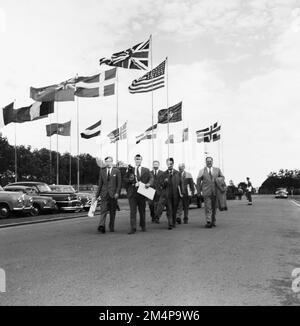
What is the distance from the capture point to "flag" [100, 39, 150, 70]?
24984 mm

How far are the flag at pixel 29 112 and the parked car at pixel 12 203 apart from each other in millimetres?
12299

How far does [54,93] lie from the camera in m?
28.2

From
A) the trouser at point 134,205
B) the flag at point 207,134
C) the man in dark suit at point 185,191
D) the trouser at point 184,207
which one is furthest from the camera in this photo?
the flag at point 207,134

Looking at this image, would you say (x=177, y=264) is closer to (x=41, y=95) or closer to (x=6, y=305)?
(x=6, y=305)

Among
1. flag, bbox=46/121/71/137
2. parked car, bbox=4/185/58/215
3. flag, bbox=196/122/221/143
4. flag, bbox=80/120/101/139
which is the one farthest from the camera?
flag, bbox=196/122/221/143

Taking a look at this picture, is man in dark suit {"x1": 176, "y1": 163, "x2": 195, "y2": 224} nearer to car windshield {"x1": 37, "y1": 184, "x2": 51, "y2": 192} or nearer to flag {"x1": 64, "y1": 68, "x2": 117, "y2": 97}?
car windshield {"x1": 37, "y1": 184, "x2": 51, "y2": 192}

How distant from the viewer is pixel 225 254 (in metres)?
8.17

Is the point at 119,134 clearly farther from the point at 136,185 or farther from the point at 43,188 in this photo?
the point at 136,185

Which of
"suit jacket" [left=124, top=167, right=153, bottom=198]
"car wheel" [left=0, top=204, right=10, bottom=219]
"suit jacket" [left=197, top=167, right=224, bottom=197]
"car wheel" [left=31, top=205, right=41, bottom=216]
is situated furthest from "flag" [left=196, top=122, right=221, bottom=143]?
"suit jacket" [left=124, top=167, right=153, bottom=198]

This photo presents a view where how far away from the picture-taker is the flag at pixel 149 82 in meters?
26.8

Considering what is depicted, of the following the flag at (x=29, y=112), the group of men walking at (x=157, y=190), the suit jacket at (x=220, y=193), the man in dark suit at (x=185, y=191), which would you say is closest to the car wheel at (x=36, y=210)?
the group of men walking at (x=157, y=190)

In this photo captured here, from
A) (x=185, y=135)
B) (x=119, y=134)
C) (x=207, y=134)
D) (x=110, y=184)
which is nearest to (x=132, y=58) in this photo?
(x=110, y=184)

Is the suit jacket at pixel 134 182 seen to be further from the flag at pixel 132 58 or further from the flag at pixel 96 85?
the flag at pixel 96 85

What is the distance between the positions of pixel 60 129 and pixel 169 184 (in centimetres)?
2944
